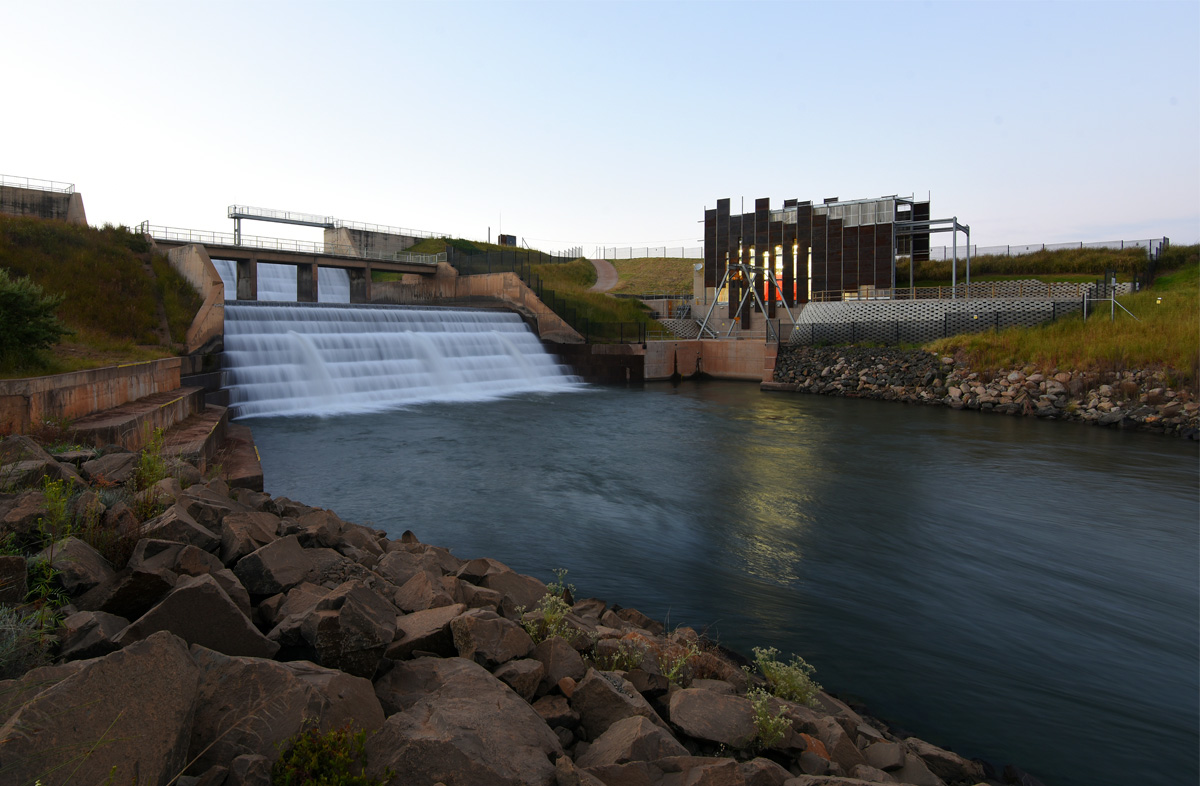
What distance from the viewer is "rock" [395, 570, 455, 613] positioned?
201 inches

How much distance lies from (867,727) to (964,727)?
1.18m

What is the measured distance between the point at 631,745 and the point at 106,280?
2569 centimetres

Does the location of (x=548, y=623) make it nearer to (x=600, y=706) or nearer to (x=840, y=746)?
(x=600, y=706)

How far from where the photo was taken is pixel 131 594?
414 cm

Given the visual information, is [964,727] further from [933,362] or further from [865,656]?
[933,362]

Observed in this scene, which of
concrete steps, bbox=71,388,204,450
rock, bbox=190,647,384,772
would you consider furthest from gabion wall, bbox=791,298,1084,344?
rock, bbox=190,647,384,772

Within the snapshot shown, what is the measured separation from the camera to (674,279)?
74.6 m

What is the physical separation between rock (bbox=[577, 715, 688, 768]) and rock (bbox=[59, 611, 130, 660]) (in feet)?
8.37

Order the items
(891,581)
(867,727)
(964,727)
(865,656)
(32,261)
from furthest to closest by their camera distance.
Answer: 1. (32,261)
2. (891,581)
3. (865,656)
4. (964,727)
5. (867,727)

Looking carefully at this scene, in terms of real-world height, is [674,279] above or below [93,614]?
above

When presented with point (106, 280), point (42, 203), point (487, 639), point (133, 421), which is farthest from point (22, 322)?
point (42, 203)

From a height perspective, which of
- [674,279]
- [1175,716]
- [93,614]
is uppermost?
[674,279]

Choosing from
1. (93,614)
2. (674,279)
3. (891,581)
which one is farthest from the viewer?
(674,279)

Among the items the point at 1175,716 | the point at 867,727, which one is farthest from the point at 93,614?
the point at 1175,716
